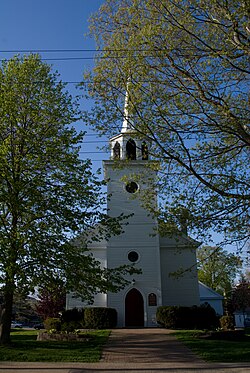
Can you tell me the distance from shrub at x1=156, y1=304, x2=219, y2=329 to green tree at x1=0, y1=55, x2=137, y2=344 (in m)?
8.58

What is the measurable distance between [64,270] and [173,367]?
18.2 feet

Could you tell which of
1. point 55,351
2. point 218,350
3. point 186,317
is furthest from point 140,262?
point 55,351

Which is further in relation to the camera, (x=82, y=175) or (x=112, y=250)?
(x=112, y=250)

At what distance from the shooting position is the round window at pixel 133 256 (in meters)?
26.4

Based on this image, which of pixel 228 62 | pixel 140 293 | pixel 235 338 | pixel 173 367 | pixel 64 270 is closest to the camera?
pixel 228 62

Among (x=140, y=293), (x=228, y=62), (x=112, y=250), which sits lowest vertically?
(x=140, y=293)

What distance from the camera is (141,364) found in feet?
38.6

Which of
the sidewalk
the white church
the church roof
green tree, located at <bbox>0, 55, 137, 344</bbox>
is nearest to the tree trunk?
green tree, located at <bbox>0, 55, 137, 344</bbox>

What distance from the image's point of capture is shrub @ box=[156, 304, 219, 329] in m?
23.4

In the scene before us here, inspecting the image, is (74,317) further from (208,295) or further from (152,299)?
(208,295)

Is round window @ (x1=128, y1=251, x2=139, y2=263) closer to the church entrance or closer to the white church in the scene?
the white church

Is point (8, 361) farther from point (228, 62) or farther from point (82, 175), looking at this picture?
point (228, 62)

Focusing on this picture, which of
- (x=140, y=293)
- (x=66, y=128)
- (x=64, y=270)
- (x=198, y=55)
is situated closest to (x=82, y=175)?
(x=66, y=128)

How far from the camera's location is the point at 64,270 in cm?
1466
